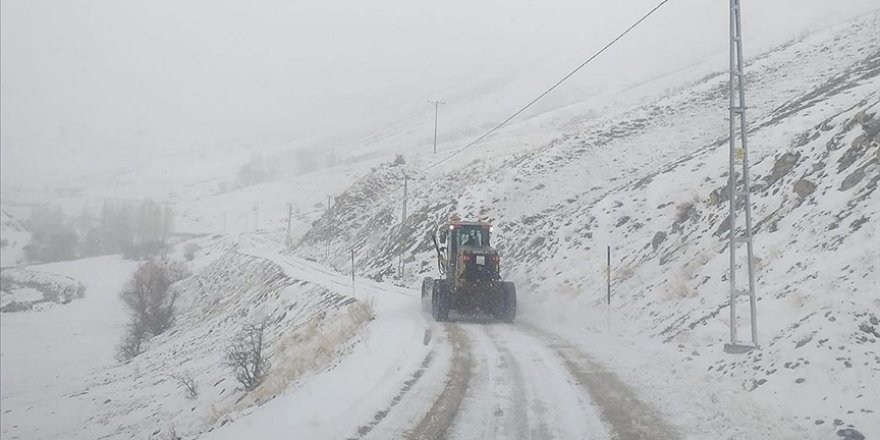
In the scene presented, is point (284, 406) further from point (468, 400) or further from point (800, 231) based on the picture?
point (800, 231)

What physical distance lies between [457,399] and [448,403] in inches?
13.2

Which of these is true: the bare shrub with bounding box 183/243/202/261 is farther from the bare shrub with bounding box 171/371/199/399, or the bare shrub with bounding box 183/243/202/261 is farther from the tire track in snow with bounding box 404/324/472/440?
the tire track in snow with bounding box 404/324/472/440

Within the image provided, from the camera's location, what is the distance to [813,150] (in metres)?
18.9

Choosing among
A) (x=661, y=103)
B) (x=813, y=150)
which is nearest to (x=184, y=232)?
(x=661, y=103)

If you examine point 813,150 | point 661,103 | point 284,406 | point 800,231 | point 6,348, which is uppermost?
point 661,103

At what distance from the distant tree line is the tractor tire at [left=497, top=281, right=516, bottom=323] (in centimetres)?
6193

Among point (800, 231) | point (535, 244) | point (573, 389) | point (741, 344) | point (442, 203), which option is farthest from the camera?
point (442, 203)

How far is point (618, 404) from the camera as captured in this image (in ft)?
30.1

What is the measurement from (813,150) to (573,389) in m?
13.2

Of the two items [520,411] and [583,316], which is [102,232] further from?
[520,411]

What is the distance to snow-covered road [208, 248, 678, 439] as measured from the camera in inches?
307

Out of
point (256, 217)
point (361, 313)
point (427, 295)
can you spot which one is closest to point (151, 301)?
point (427, 295)

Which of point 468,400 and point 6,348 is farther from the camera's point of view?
point 6,348

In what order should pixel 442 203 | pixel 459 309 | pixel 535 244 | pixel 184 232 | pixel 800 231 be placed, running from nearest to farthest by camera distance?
pixel 800 231 < pixel 459 309 < pixel 535 244 < pixel 442 203 < pixel 184 232
